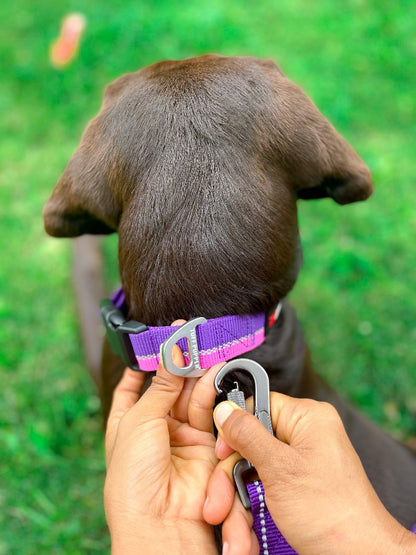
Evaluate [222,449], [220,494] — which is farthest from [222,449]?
[220,494]

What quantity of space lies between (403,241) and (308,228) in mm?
534

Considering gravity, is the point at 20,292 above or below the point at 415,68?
below

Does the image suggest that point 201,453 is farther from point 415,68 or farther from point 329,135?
point 415,68

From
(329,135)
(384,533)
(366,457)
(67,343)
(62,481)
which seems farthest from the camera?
(67,343)

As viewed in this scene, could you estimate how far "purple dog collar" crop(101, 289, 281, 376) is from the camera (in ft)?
5.36

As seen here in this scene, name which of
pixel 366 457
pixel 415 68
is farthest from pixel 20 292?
pixel 415 68

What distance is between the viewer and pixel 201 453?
1.69 meters

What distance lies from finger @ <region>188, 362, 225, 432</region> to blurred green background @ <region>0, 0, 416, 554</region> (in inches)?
47.5

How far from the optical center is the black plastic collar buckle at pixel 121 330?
→ 172 cm

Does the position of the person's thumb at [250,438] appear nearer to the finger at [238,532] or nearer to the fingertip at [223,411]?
the fingertip at [223,411]

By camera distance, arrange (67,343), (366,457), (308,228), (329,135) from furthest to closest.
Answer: (308,228), (67,343), (366,457), (329,135)

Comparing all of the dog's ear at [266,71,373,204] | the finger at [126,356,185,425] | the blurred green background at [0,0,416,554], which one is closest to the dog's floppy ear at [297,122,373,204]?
the dog's ear at [266,71,373,204]

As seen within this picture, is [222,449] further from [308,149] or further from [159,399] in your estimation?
[308,149]

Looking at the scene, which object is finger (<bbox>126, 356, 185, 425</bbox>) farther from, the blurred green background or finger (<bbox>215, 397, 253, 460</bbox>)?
the blurred green background
